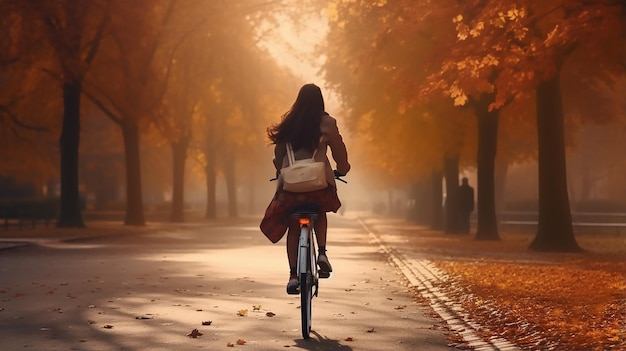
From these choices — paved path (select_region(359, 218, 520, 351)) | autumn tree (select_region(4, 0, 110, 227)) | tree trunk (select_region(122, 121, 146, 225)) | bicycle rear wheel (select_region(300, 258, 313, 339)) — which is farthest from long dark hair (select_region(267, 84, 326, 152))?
tree trunk (select_region(122, 121, 146, 225))

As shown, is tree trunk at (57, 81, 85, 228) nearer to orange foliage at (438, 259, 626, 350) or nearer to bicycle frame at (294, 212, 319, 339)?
orange foliage at (438, 259, 626, 350)

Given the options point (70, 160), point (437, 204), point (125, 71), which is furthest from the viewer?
point (437, 204)

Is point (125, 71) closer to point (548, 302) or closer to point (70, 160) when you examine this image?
point (70, 160)

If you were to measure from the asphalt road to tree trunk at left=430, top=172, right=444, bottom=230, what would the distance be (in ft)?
75.1

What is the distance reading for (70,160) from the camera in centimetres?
3906

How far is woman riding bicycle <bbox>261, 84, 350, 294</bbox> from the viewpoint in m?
10.0

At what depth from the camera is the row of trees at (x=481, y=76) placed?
71.3ft

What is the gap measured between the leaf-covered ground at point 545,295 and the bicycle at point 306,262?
5.47 ft

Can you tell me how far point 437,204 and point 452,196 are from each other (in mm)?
7332

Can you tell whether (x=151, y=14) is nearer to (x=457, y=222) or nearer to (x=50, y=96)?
(x=50, y=96)

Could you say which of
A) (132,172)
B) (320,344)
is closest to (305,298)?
(320,344)

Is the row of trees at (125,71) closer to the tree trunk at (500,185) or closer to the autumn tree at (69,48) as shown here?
the autumn tree at (69,48)

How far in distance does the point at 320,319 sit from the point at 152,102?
31.2 meters

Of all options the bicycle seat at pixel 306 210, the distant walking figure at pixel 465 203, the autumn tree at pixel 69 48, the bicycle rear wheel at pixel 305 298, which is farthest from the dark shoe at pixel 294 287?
the autumn tree at pixel 69 48
